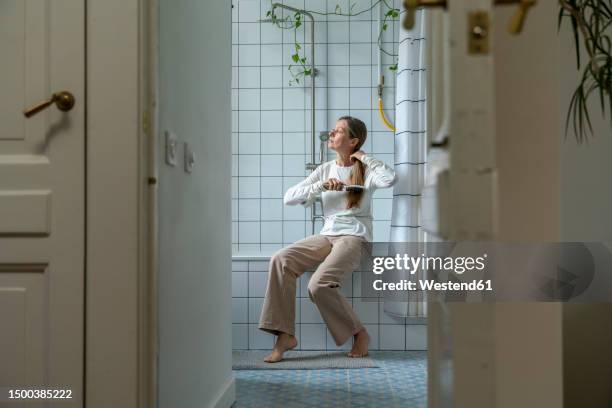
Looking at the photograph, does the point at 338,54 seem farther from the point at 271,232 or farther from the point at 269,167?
the point at 271,232

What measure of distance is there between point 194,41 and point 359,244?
180 cm

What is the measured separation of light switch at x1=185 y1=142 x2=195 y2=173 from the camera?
1.89 metres

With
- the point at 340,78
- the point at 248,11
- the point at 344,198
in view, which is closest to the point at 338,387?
the point at 344,198

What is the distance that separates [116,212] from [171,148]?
332 millimetres

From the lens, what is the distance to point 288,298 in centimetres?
332

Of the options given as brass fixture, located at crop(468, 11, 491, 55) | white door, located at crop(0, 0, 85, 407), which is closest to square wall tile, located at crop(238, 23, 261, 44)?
white door, located at crop(0, 0, 85, 407)

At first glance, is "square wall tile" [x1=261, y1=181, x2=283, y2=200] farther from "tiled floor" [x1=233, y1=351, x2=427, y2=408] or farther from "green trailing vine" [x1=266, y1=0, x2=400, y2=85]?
"tiled floor" [x1=233, y1=351, x2=427, y2=408]

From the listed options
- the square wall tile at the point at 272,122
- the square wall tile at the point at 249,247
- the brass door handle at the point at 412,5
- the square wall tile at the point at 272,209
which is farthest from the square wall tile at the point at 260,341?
the brass door handle at the point at 412,5

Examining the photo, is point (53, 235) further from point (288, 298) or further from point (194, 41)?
point (288, 298)

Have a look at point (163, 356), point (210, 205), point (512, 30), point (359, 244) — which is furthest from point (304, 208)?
point (512, 30)

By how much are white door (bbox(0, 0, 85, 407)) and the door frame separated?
27 mm

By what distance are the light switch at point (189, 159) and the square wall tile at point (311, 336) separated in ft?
6.19

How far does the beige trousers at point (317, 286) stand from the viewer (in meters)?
3.26

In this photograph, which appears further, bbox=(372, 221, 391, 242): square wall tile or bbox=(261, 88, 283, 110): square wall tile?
bbox=(261, 88, 283, 110): square wall tile
